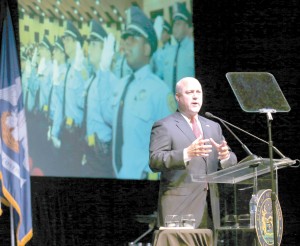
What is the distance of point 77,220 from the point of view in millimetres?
6867

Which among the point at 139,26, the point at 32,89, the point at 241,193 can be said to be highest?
the point at 139,26

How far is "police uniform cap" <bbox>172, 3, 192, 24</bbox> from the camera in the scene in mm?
6983

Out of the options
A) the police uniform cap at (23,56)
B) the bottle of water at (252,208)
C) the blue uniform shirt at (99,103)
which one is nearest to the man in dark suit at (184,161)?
the bottle of water at (252,208)

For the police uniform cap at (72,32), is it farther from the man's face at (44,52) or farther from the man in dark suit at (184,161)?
the man in dark suit at (184,161)

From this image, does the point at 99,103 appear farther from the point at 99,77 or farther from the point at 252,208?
the point at 252,208

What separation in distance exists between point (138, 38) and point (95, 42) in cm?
43

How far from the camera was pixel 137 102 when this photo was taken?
22.5 feet

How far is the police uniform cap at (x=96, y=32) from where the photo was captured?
22.1ft

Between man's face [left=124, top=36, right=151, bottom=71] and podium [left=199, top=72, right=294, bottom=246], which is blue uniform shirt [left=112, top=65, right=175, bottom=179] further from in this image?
podium [left=199, top=72, right=294, bottom=246]

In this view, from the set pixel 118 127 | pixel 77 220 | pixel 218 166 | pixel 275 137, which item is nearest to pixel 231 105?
pixel 275 137

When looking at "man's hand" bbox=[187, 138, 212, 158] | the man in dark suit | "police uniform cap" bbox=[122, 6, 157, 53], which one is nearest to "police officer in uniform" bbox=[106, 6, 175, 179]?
"police uniform cap" bbox=[122, 6, 157, 53]

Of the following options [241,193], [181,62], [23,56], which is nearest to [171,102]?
[181,62]

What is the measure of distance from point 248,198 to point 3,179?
2941mm

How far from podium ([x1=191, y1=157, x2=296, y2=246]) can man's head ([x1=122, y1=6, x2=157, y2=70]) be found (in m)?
3.04
